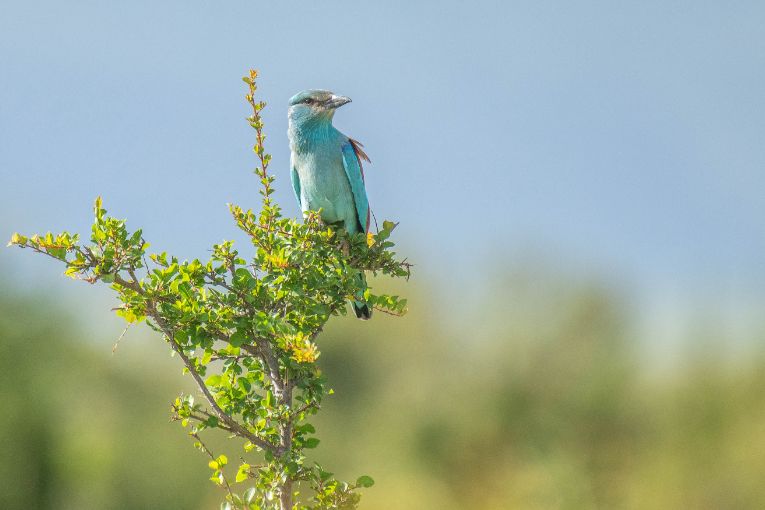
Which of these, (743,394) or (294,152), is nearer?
(294,152)

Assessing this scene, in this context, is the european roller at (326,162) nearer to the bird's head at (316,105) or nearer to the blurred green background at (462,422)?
the bird's head at (316,105)

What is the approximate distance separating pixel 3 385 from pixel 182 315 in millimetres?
10675

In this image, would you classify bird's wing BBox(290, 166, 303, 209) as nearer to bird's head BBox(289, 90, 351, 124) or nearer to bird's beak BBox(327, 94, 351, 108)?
bird's head BBox(289, 90, 351, 124)

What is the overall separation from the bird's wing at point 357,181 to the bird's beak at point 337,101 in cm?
27

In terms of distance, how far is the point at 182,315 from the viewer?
132 inches

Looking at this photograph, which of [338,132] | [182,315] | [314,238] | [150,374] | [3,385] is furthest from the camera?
[150,374]

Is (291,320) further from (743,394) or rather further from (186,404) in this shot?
(743,394)

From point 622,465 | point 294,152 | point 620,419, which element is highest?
point 620,419

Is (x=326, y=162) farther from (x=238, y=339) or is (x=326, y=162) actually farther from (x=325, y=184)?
(x=238, y=339)

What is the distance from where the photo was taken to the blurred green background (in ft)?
40.5

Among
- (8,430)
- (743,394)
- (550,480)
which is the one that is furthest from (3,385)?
(743,394)

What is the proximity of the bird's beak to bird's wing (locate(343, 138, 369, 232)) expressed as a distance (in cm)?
27

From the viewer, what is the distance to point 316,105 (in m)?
5.30

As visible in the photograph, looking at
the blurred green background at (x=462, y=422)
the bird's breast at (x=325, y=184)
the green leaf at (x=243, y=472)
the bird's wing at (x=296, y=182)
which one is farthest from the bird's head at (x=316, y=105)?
the blurred green background at (x=462, y=422)
